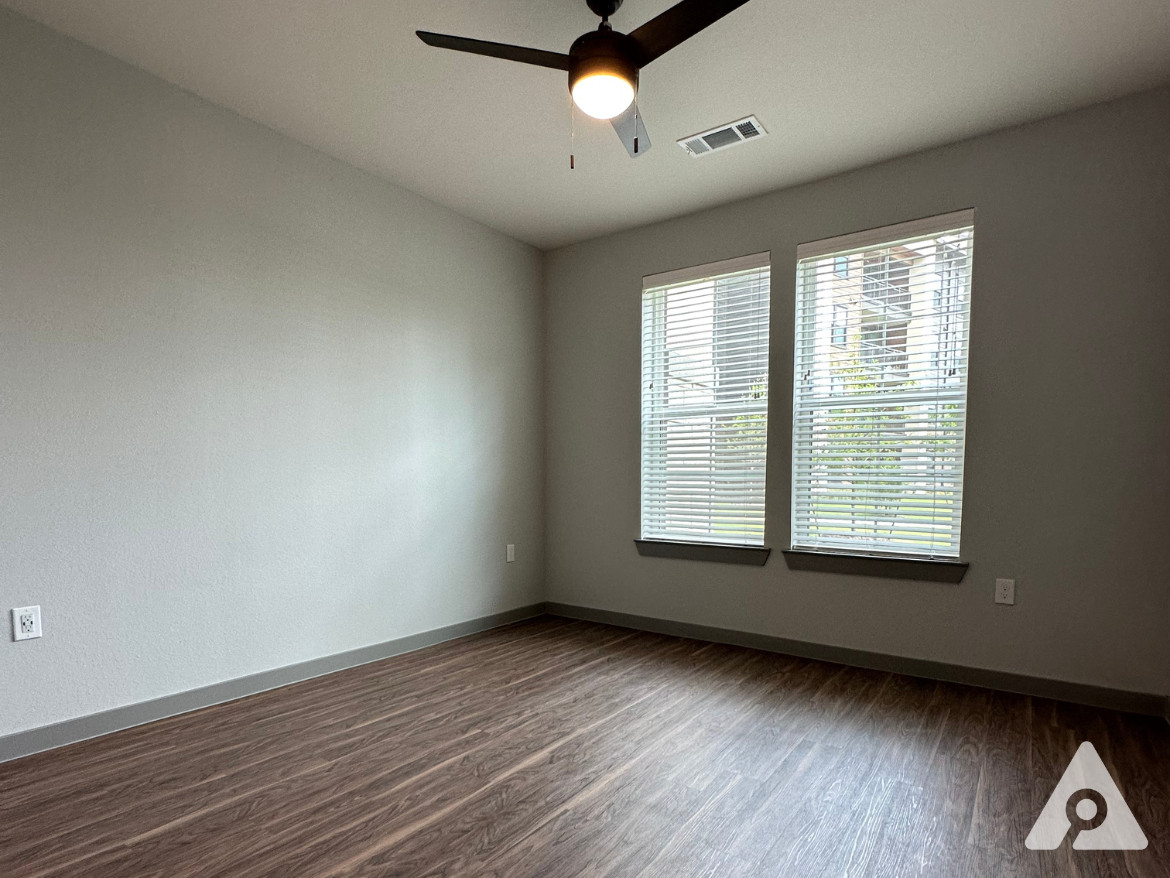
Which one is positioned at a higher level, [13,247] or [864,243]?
[864,243]

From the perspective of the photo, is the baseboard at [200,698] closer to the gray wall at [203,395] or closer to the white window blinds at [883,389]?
the gray wall at [203,395]

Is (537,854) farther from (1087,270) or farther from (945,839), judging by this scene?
(1087,270)

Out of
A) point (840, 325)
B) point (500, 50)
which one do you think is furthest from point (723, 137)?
point (500, 50)

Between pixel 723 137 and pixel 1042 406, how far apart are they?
1.93 m

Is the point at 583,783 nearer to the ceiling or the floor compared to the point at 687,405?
nearer to the floor

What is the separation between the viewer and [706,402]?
3.86m

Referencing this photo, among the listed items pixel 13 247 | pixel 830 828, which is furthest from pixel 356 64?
pixel 830 828

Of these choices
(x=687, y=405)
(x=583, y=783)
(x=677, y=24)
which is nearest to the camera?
(x=677, y=24)

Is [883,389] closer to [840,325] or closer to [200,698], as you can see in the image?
[840,325]

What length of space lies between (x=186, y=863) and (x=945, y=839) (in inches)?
81.0

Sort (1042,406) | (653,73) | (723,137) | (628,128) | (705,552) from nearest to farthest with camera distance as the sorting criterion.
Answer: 1. (628,128)
2. (653,73)
3. (1042,406)
4. (723,137)
5. (705,552)

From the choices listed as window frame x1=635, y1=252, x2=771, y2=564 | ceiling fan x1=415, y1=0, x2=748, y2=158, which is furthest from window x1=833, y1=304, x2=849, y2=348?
ceiling fan x1=415, y1=0, x2=748, y2=158

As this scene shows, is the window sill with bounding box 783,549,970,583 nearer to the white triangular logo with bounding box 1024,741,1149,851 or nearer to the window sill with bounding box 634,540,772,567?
the window sill with bounding box 634,540,772,567

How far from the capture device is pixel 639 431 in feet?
13.6
